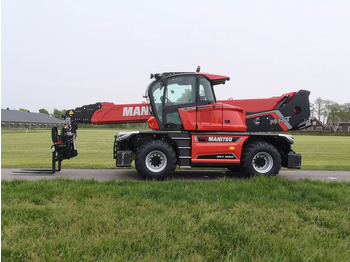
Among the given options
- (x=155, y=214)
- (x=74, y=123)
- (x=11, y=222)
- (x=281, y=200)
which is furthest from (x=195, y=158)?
(x=11, y=222)

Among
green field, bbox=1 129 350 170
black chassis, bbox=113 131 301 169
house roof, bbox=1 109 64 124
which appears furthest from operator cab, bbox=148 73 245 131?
house roof, bbox=1 109 64 124

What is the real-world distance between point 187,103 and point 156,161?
1.77 meters

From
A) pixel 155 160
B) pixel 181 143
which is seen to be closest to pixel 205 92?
pixel 181 143

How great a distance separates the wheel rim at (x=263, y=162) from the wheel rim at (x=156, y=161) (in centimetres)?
250

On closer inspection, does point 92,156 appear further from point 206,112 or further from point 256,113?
point 256,113

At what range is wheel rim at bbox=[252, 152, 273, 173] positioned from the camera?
7.36 metres

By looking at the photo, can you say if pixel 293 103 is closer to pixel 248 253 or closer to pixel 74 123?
pixel 248 253

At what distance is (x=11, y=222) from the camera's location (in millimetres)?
3646

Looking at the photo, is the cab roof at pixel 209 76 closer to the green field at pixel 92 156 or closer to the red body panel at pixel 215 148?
the red body panel at pixel 215 148

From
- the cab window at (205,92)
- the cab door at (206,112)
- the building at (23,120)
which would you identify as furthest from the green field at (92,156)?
the building at (23,120)

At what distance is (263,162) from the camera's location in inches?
293

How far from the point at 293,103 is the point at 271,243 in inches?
223

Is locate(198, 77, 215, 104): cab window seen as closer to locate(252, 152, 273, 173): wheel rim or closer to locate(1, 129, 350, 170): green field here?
locate(252, 152, 273, 173): wheel rim

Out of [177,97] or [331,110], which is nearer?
[177,97]
